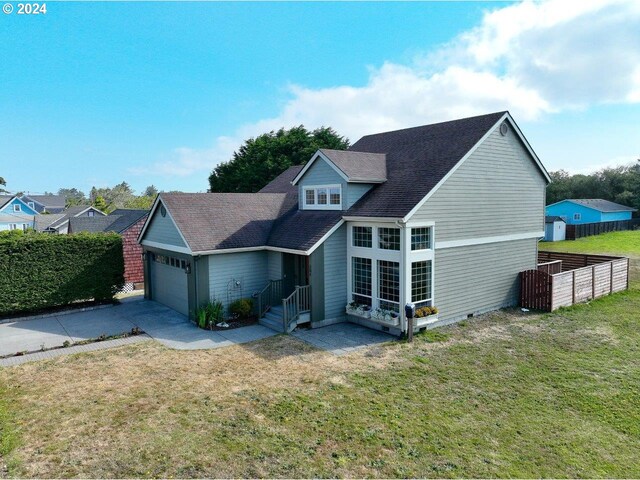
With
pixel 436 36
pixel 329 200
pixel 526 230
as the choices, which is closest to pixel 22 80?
pixel 329 200

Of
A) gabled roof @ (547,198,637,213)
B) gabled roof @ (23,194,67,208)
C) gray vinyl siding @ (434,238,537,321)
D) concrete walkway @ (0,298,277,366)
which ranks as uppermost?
gabled roof @ (23,194,67,208)

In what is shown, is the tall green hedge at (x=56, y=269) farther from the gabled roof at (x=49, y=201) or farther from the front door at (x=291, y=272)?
the gabled roof at (x=49, y=201)

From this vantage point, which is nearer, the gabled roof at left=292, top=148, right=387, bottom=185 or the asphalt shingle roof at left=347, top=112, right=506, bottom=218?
the asphalt shingle roof at left=347, top=112, right=506, bottom=218

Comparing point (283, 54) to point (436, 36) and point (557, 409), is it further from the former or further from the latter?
point (557, 409)

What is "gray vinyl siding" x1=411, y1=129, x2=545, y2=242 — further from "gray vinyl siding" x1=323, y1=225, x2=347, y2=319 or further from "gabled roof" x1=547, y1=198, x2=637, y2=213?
"gabled roof" x1=547, y1=198, x2=637, y2=213

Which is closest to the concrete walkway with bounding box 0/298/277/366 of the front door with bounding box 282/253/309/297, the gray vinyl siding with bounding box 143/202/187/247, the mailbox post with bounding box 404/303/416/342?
the front door with bounding box 282/253/309/297

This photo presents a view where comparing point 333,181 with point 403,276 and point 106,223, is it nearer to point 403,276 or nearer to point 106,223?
point 403,276

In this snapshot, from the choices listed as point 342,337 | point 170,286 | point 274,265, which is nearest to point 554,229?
point 274,265
